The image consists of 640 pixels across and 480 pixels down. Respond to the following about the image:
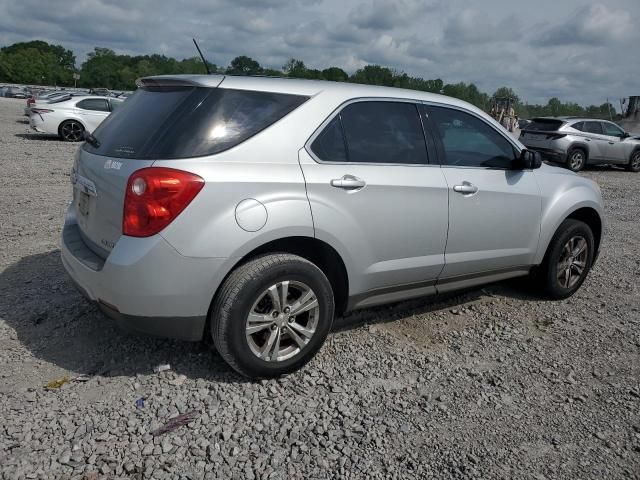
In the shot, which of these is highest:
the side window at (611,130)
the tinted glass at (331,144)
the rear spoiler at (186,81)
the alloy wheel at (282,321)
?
the side window at (611,130)

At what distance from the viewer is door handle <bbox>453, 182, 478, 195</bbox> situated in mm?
3876

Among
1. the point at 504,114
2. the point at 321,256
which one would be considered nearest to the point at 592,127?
the point at 504,114

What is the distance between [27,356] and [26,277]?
148cm

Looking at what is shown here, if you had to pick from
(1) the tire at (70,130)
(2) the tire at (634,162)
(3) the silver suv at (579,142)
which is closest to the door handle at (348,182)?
(3) the silver suv at (579,142)

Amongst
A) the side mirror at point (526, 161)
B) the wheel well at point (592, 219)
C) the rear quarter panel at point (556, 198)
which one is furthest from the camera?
the wheel well at point (592, 219)

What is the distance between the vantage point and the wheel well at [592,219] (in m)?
4.98

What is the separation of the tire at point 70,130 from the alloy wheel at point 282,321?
50.2ft

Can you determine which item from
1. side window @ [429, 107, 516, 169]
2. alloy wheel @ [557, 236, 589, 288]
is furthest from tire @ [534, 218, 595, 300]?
side window @ [429, 107, 516, 169]

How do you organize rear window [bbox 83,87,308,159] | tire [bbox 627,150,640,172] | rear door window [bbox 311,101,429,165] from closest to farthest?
rear window [bbox 83,87,308,159]
rear door window [bbox 311,101,429,165]
tire [bbox 627,150,640,172]

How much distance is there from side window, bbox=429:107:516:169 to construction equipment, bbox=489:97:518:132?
14.9 metres

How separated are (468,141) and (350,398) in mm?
2118

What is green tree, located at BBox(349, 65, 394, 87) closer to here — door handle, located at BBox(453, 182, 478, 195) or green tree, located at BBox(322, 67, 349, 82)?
green tree, located at BBox(322, 67, 349, 82)

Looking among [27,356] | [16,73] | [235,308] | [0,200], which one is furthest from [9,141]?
[16,73]

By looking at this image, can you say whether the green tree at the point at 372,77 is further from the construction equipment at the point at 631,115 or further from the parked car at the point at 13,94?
the parked car at the point at 13,94
